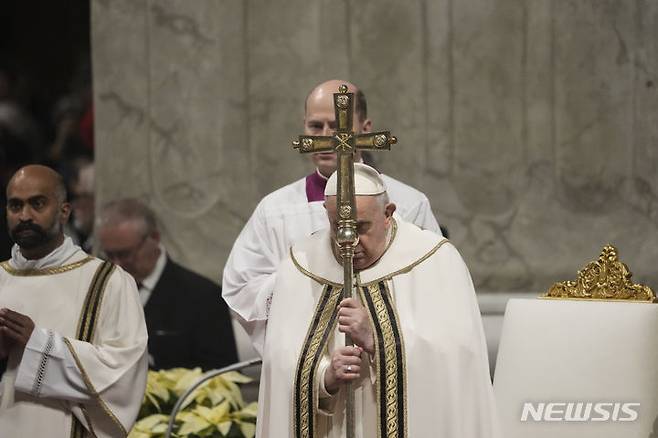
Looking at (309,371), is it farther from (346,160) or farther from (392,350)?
(346,160)

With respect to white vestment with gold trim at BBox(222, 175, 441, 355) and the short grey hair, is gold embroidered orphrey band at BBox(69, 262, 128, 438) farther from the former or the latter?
the short grey hair

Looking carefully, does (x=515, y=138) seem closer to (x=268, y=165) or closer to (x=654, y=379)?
(x=268, y=165)

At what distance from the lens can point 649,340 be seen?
5.30 metres

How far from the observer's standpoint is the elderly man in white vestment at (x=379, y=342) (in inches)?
185

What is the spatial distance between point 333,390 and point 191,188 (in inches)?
135

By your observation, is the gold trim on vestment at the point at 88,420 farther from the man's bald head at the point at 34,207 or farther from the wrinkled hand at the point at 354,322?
the wrinkled hand at the point at 354,322

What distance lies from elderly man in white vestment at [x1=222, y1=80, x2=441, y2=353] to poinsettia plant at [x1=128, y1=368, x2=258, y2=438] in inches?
33.9

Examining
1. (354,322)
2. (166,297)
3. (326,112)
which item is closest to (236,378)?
(166,297)

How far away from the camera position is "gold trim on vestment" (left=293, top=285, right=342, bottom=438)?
15.5 feet

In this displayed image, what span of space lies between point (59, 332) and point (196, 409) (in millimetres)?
1169

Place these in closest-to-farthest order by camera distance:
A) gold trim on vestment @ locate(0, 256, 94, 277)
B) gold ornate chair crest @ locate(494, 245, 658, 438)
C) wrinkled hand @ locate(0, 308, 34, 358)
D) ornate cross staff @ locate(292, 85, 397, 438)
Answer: ornate cross staff @ locate(292, 85, 397, 438), gold ornate chair crest @ locate(494, 245, 658, 438), wrinkled hand @ locate(0, 308, 34, 358), gold trim on vestment @ locate(0, 256, 94, 277)

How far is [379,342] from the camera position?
15.5 feet

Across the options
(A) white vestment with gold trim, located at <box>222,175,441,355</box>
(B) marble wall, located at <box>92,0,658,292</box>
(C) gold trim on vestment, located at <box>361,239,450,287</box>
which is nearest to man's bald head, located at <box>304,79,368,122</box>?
(A) white vestment with gold trim, located at <box>222,175,441,355</box>

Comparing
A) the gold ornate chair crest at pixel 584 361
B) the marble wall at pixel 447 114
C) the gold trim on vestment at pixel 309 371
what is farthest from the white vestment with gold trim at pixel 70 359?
the marble wall at pixel 447 114
